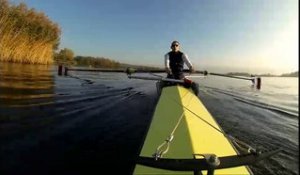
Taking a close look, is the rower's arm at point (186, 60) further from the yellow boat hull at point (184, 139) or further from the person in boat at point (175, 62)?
the yellow boat hull at point (184, 139)

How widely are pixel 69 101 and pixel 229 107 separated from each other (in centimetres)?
744

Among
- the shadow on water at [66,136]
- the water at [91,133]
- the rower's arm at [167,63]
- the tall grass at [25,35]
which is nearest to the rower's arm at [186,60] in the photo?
the rower's arm at [167,63]

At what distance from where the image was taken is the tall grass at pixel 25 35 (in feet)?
128

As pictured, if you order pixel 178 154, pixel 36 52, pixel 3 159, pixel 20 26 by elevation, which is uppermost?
pixel 20 26

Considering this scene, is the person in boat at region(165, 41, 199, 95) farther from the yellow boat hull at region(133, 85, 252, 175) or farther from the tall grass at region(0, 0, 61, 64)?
the tall grass at region(0, 0, 61, 64)

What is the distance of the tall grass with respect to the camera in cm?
3900

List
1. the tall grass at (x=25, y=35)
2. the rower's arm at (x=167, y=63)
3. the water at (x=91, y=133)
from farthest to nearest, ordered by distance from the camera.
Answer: the tall grass at (x=25, y=35), the rower's arm at (x=167, y=63), the water at (x=91, y=133)

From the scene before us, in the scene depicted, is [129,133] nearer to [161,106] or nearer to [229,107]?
[161,106]

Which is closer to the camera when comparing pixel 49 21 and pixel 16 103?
pixel 16 103

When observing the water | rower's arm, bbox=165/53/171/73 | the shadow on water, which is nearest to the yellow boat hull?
the shadow on water

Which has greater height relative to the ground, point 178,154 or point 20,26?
point 20,26

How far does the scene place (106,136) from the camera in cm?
703

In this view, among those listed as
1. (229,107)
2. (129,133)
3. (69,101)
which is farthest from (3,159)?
(229,107)

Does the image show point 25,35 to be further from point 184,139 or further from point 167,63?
point 184,139
